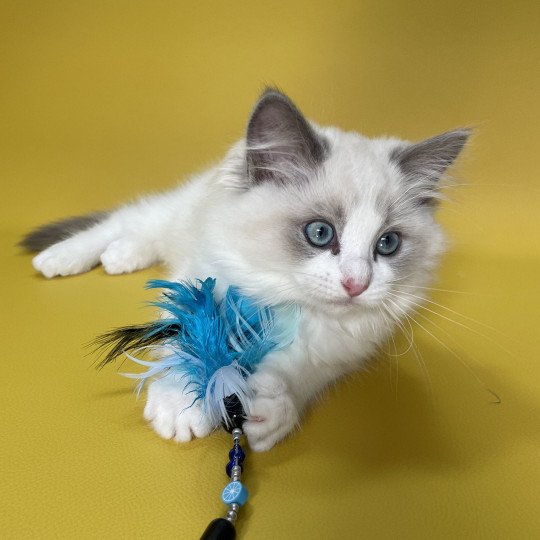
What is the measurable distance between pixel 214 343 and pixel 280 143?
0.66 metres

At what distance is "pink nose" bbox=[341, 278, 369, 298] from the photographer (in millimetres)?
1514

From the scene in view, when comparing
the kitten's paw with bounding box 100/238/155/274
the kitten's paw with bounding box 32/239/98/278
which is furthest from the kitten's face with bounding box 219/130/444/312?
the kitten's paw with bounding box 32/239/98/278

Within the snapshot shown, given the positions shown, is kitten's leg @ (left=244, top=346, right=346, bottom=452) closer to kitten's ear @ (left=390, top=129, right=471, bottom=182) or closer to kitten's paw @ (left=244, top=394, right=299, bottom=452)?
kitten's paw @ (left=244, top=394, right=299, bottom=452)

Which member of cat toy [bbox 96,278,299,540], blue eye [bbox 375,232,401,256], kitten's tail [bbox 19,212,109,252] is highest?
kitten's tail [bbox 19,212,109,252]

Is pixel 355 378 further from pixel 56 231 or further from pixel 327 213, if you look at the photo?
pixel 56 231

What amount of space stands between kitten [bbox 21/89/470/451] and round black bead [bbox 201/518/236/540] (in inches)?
11.6

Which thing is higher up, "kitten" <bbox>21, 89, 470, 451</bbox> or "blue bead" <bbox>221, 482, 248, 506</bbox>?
"kitten" <bbox>21, 89, 470, 451</bbox>

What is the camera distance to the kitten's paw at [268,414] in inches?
58.9

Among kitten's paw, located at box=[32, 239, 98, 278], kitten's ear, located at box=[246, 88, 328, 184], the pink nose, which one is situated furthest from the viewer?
kitten's paw, located at box=[32, 239, 98, 278]

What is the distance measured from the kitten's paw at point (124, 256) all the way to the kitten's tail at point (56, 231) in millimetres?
278

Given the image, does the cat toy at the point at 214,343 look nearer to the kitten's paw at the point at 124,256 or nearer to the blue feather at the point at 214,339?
the blue feather at the point at 214,339

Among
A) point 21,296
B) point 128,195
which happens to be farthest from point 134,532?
point 128,195

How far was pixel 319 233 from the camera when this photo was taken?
1638mm

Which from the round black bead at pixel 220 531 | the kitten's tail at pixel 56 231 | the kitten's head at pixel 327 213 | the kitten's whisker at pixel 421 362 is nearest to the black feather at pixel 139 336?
the kitten's head at pixel 327 213
